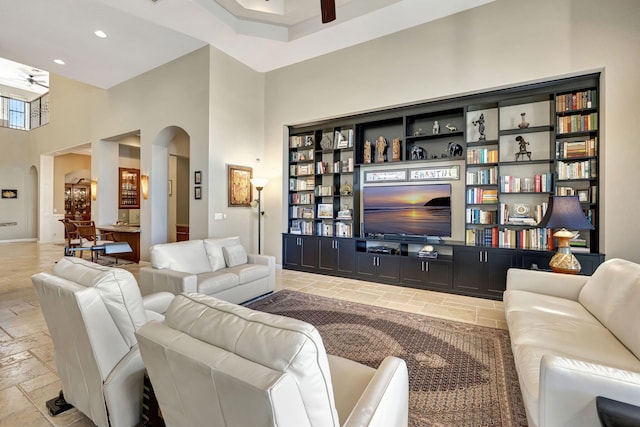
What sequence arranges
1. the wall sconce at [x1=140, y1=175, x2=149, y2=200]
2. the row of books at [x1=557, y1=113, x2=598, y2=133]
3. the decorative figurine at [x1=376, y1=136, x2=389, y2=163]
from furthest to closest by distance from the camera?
the wall sconce at [x1=140, y1=175, x2=149, y2=200] → the decorative figurine at [x1=376, y1=136, x2=389, y2=163] → the row of books at [x1=557, y1=113, x2=598, y2=133]

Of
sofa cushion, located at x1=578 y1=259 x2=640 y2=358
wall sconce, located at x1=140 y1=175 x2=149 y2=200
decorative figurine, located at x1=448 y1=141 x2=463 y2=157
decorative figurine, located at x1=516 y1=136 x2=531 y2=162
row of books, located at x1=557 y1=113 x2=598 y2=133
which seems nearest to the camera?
sofa cushion, located at x1=578 y1=259 x2=640 y2=358

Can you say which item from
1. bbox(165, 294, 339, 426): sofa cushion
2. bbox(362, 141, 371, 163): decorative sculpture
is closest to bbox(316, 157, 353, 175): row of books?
bbox(362, 141, 371, 163): decorative sculpture

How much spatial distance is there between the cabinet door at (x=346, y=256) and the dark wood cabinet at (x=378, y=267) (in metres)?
0.10

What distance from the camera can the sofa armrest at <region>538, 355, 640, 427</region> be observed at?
1.20 meters

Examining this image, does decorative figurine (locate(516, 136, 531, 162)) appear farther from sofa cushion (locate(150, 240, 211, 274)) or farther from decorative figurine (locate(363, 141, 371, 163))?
sofa cushion (locate(150, 240, 211, 274))

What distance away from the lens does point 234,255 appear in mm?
4273

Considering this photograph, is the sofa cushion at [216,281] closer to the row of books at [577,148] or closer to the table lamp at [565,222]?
the table lamp at [565,222]

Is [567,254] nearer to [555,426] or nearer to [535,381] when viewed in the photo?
[535,381]

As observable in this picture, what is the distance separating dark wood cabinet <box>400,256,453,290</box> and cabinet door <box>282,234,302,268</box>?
210cm

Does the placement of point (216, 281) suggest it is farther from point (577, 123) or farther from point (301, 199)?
point (577, 123)

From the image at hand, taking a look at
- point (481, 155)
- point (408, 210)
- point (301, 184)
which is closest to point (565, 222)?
point (481, 155)

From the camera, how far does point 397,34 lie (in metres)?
4.86

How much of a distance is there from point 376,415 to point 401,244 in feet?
Result: 14.0

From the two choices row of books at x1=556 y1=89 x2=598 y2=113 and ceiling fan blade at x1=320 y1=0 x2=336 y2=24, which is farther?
row of books at x1=556 y1=89 x2=598 y2=113
